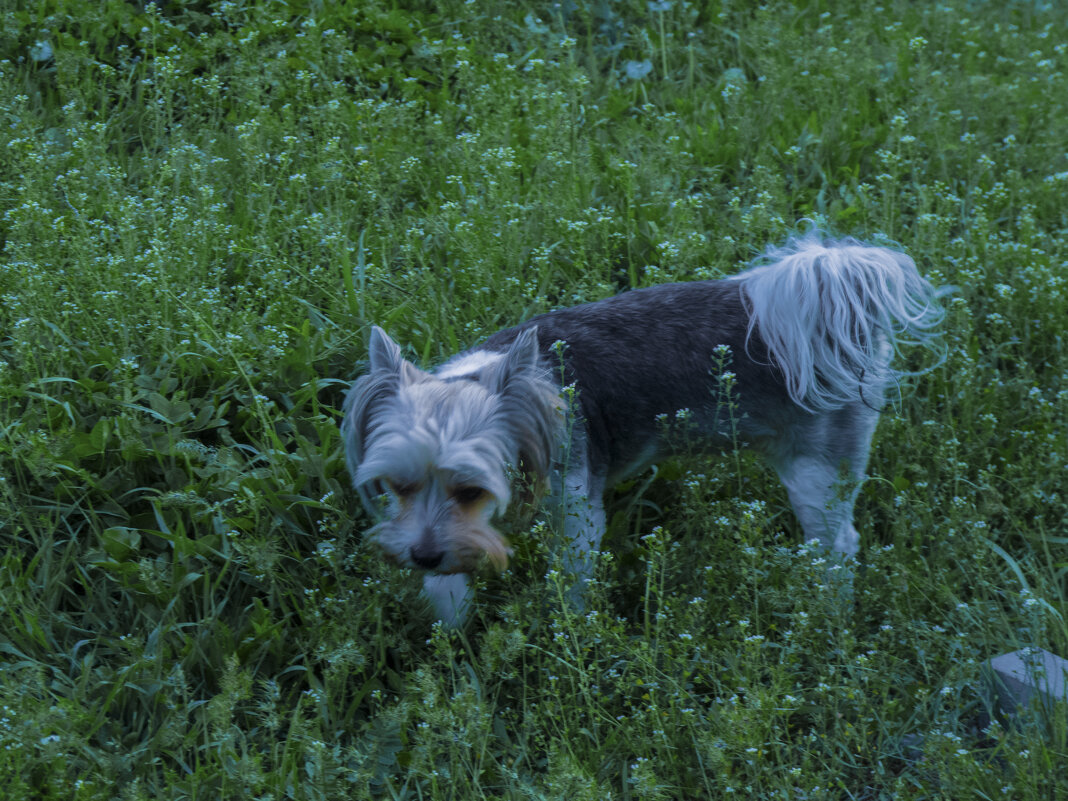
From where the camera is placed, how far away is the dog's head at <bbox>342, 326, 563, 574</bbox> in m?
3.21

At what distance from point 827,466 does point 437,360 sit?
5.71ft

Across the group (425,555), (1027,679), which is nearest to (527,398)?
(425,555)

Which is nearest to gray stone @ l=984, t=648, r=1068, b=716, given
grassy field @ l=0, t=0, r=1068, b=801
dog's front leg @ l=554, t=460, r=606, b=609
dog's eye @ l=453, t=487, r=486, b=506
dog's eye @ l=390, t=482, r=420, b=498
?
grassy field @ l=0, t=0, r=1068, b=801

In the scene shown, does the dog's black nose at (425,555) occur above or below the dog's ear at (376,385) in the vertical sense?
below

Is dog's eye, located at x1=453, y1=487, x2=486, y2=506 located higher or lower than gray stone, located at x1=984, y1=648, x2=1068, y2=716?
higher

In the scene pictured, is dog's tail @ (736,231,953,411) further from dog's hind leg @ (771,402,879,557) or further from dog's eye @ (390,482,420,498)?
dog's eye @ (390,482,420,498)

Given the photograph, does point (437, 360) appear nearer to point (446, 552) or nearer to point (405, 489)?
point (405, 489)

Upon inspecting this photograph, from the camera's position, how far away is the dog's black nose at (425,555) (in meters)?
3.22

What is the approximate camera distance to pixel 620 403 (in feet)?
12.1

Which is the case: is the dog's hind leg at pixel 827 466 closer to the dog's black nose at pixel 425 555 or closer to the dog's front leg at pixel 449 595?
the dog's front leg at pixel 449 595

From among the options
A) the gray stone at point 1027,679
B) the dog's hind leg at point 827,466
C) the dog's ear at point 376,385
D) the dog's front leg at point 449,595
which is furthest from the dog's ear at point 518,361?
the gray stone at point 1027,679

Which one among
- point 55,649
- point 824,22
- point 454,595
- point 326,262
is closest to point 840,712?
point 454,595

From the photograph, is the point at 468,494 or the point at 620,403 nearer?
the point at 468,494

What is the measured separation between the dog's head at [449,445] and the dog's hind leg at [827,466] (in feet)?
3.52
